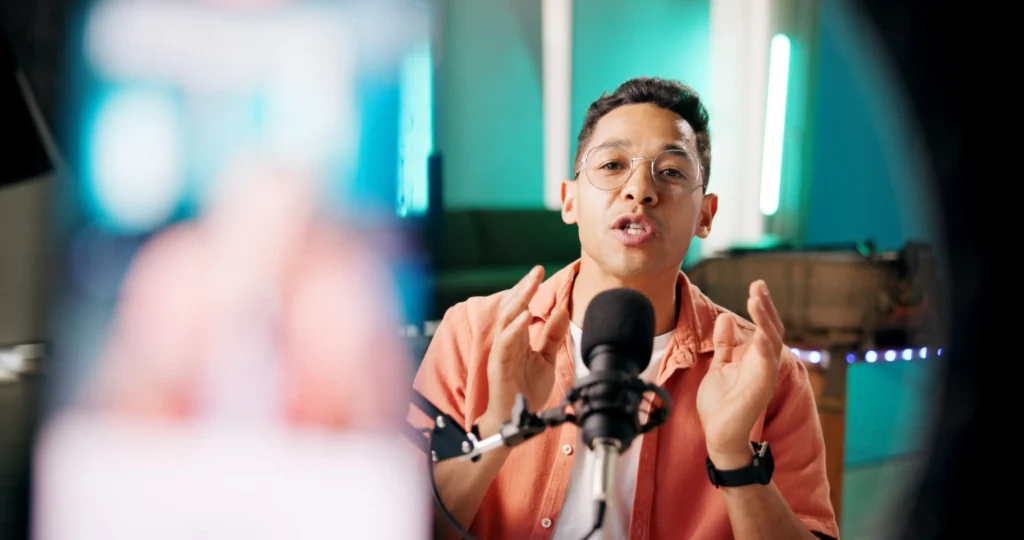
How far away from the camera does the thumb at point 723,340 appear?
0.78 metres

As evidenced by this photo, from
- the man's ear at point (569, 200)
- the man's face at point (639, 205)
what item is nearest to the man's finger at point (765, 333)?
the man's face at point (639, 205)

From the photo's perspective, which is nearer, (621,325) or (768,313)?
(621,325)

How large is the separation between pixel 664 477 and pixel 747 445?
0.09 metres

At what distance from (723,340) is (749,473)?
0.43 feet

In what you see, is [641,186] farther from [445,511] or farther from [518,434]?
[445,511]

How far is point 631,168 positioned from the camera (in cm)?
76

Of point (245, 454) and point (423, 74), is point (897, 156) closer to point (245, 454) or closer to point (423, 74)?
point (423, 74)

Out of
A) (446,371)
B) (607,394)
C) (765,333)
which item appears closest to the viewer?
(607,394)

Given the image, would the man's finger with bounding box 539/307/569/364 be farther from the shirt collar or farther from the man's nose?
the man's nose

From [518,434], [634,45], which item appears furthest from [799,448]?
[634,45]

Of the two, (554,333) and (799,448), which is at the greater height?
(554,333)

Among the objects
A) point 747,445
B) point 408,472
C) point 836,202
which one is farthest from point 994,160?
point 408,472

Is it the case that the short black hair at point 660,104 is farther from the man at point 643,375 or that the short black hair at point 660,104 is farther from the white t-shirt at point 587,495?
the white t-shirt at point 587,495

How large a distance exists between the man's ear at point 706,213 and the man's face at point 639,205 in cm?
2
